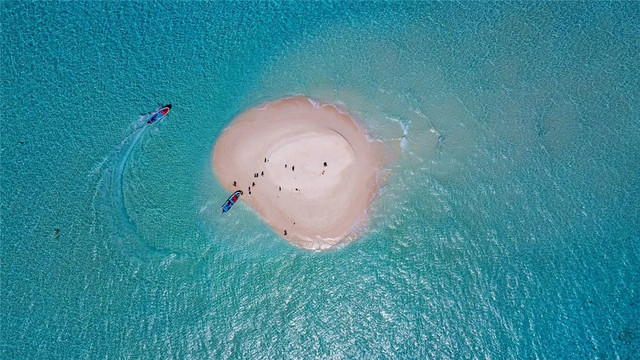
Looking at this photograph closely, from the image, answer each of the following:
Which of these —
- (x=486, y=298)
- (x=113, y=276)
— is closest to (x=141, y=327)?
(x=113, y=276)

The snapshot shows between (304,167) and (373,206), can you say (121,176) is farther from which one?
(373,206)

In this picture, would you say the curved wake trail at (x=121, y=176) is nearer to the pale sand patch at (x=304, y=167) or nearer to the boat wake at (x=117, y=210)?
the boat wake at (x=117, y=210)

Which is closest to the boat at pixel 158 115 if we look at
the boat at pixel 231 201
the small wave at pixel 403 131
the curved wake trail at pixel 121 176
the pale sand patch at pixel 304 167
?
the curved wake trail at pixel 121 176

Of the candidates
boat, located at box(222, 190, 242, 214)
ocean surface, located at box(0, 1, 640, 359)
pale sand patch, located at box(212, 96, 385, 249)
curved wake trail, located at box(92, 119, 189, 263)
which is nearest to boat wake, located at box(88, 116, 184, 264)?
curved wake trail, located at box(92, 119, 189, 263)

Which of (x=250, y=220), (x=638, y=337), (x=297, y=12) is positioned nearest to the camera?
(x=638, y=337)

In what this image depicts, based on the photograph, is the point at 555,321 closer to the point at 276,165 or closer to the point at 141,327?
the point at 276,165

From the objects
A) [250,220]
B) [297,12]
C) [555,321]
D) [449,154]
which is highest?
[297,12]
